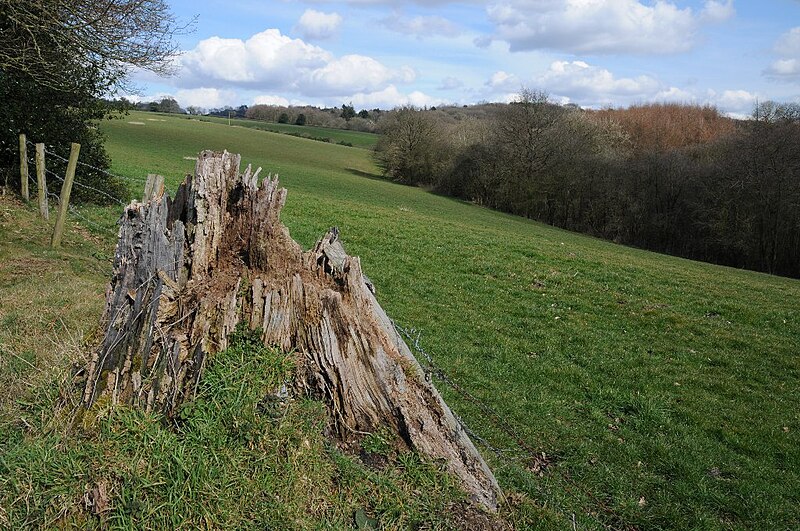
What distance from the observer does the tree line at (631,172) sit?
Result: 43.0m

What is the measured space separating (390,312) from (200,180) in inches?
313

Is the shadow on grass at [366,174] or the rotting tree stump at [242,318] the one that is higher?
the rotting tree stump at [242,318]

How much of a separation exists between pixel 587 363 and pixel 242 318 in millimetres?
7950

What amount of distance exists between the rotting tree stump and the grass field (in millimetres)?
552

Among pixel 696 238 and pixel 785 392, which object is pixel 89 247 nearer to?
pixel 785 392

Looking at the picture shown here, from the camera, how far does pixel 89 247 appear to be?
13258mm

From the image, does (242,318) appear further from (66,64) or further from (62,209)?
(66,64)

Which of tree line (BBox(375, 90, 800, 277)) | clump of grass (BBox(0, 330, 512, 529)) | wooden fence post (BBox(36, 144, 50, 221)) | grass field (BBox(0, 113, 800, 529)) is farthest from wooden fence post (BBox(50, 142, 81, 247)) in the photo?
tree line (BBox(375, 90, 800, 277))

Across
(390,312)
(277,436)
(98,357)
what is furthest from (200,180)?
(390,312)

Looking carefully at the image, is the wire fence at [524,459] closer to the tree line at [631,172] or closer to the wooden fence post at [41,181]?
the wooden fence post at [41,181]

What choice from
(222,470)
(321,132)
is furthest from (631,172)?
(321,132)

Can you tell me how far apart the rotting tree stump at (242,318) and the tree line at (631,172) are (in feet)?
152

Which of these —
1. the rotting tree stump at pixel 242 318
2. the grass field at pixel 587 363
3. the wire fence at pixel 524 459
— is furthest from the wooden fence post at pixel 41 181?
the rotting tree stump at pixel 242 318

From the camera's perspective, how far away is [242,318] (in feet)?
14.3
